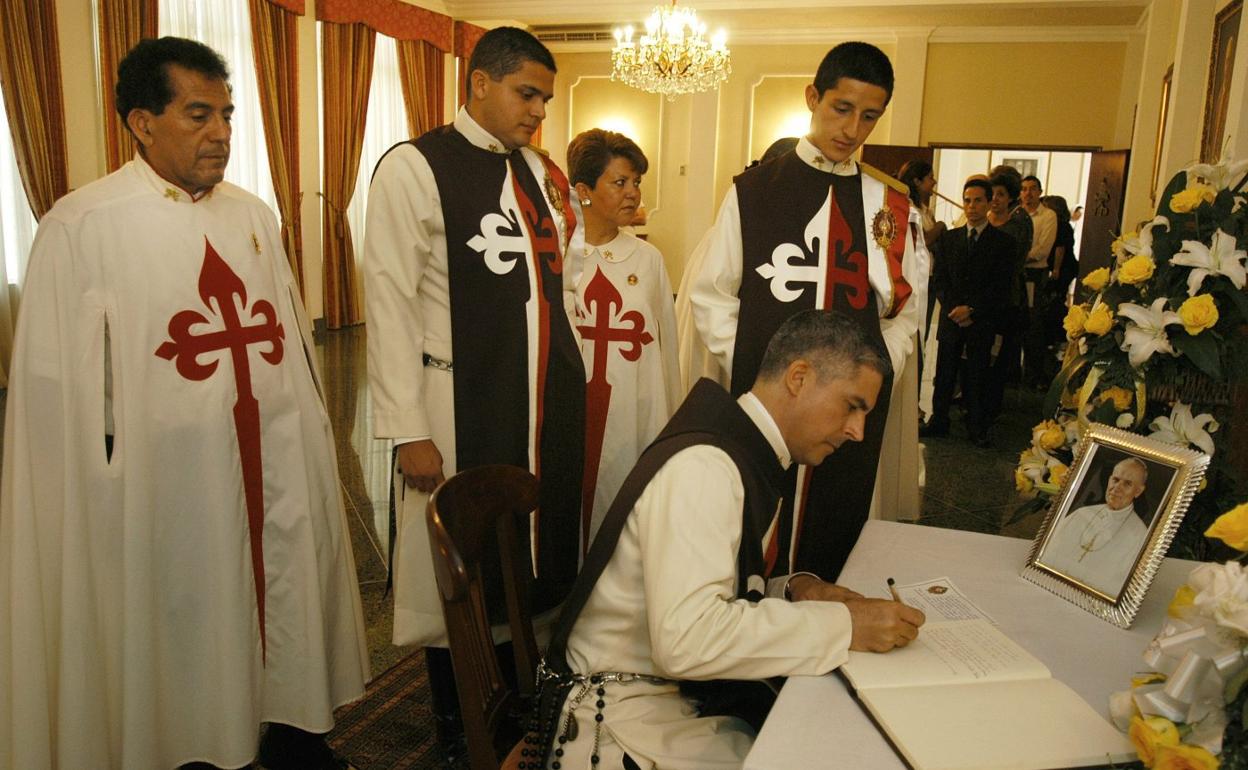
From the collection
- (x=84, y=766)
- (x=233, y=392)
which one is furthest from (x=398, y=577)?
(x=84, y=766)

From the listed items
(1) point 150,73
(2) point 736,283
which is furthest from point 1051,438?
(1) point 150,73

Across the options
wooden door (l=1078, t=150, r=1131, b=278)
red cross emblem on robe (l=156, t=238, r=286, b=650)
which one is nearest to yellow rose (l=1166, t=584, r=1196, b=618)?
red cross emblem on robe (l=156, t=238, r=286, b=650)

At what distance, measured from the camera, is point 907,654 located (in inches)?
47.8

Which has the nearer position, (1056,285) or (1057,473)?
(1057,473)

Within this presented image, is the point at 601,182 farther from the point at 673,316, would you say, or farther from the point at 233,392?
the point at 233,392

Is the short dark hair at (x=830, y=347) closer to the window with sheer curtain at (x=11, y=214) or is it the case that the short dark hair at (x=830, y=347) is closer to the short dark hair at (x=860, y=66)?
the short dark hair at (x=860, y=66)

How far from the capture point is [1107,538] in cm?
145

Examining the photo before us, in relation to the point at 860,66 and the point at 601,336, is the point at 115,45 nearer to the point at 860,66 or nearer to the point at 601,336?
the point at 601,336

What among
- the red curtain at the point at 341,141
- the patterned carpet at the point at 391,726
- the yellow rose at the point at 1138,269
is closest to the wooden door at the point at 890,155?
the red curtain at the point at 341,141

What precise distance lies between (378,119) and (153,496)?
26.8ft

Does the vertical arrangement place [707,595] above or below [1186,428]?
below

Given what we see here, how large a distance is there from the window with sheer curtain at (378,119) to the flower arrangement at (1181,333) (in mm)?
8025

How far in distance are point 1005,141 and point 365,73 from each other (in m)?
6.48

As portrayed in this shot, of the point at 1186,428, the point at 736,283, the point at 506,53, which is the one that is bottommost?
the point at 1186,428
